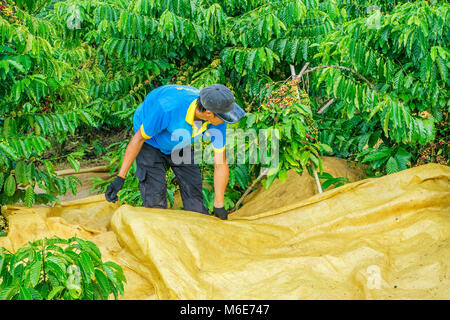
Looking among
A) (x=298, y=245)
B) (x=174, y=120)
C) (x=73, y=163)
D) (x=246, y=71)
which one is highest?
(x=246, y=71)

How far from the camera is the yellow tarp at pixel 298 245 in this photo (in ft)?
5.79

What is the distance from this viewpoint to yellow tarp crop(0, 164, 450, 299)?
5.79ft

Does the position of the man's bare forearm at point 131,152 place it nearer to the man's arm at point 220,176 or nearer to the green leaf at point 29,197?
the man's arm at point 220,176

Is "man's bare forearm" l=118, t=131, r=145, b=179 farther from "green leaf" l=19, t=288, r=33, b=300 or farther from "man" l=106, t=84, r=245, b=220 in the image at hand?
"green leaf" l=19, t=288, r=33, b=300

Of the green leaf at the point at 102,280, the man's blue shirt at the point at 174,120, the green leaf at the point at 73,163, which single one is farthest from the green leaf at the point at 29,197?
the green leaf at the point at 102,280

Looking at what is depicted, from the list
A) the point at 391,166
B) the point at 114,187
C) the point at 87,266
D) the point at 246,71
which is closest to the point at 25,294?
the point at 87,266

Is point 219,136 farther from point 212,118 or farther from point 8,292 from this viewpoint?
point 8,292

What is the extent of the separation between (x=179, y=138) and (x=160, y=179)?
1.25 ft

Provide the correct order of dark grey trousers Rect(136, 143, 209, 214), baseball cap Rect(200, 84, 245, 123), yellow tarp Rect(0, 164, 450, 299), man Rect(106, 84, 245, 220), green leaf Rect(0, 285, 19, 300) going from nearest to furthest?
green leaf Rect(0, 285, 19, 300)
yellow tarp Rect(0, 164, 450, 299)
baseball cap Rect(200, 84, 245, 123)
man Rect(106, 84, 245, 220)
dark grey trousers Rect(136, 143, 209, 214)

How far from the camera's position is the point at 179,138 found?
251 centimetres

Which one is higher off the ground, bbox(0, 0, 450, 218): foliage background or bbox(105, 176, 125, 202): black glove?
bbox(0, 0, 450, 218): foliage background

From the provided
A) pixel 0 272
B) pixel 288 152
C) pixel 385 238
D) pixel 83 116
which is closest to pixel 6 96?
pixel 83 116

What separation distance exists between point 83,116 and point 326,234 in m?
1.49

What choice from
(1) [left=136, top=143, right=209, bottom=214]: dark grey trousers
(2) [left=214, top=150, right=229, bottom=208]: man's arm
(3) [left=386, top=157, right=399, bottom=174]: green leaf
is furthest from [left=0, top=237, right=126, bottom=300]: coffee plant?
(3) [left=386, top=157, right=399, bottom=174]: green leaf
